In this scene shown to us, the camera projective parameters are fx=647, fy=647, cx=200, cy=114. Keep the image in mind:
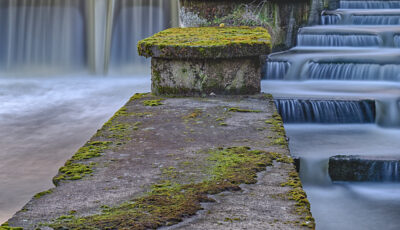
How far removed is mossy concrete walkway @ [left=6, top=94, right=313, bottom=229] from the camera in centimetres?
218

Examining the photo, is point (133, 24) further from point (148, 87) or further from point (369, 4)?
point (369, 4)

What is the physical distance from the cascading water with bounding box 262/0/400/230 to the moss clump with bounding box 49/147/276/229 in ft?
3.55

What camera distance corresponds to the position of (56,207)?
7.50ft

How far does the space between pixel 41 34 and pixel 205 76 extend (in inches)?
257

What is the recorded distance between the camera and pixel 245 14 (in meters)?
6.91

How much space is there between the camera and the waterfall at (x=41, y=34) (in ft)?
33.4

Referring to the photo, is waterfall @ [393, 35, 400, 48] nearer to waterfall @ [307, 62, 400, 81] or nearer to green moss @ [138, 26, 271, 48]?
waterfall @ [307, 62, 400, 81]

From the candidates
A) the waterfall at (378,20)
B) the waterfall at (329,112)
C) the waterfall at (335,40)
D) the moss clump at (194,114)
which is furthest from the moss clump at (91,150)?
the waterfall at (378,20)

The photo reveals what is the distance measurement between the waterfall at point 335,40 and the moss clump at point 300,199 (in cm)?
675

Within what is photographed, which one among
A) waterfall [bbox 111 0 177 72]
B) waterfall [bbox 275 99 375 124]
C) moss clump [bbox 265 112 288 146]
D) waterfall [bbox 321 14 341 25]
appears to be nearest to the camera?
moss clump [bbox 265 112 288 146]

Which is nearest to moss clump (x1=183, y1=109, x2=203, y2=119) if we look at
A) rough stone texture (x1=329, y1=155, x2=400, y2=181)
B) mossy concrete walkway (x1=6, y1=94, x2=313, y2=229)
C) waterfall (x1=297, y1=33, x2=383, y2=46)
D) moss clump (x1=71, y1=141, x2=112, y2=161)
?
mossy concrete walkway (x1=6, y1=94, x2=313, y2=229)

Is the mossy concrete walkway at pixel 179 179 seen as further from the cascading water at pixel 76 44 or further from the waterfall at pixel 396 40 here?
the waterfall at pixel 396 40

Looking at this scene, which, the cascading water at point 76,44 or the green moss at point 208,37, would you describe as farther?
the cascading water at point 76,44

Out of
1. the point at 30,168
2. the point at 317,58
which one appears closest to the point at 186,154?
the point at 30,168
